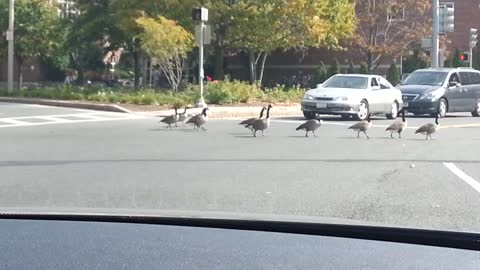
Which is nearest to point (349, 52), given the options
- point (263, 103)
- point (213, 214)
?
point (263, 103)

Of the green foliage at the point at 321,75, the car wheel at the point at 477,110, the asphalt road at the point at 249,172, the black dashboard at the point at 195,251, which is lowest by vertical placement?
the asphalt road at the point at 249,172

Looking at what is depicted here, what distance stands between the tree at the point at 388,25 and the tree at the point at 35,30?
727 inches

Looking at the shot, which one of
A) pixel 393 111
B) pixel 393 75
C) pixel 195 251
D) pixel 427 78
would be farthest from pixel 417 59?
pixel 195 251

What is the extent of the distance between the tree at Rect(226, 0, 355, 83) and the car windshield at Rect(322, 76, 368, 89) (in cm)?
1090

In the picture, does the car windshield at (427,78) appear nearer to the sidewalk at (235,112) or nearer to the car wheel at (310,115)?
the sidewalk at (235,112)

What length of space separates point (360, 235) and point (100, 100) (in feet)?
96.5

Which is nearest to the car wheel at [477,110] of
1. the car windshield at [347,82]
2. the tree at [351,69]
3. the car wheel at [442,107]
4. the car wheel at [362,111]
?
the car wheel at [442,107]

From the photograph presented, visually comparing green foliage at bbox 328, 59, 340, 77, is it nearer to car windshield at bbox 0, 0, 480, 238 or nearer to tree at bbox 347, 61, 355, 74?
car windshield at bbox 0, 0, 480, 238

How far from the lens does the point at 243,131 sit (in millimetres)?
20781

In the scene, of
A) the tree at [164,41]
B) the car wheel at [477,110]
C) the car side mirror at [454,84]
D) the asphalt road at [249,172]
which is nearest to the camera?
the asphalt road at [249,172]

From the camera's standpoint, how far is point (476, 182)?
36.4ft

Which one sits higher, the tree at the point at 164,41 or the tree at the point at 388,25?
the tree at the point at 388,25

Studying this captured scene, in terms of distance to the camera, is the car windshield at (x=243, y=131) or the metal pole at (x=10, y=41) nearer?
the car windshield at (x=243, y=131)

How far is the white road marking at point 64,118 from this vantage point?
2292cm
